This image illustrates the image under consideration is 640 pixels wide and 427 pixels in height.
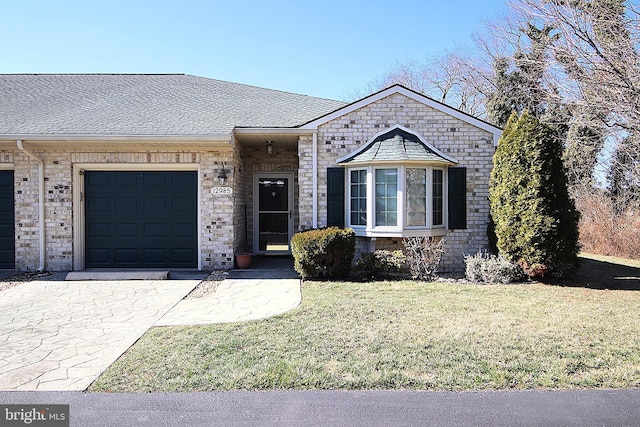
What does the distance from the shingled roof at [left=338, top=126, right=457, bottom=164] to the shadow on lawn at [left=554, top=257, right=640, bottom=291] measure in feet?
12.0

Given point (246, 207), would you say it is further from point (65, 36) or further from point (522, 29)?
point (522, 29)

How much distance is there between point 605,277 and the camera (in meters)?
9.45

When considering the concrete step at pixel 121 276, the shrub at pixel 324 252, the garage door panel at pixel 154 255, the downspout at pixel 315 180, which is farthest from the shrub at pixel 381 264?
the garage door panel at pixel 154 255

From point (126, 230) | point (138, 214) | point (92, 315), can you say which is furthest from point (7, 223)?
point (92, 315)

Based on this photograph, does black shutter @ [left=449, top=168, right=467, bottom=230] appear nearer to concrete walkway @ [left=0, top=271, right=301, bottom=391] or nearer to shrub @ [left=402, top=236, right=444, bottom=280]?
shrub @ [left=402, top=236, right=444, bottom=280]

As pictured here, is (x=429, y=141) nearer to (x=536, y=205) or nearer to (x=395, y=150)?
(x=395, y=150)

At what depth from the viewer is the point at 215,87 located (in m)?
13.1

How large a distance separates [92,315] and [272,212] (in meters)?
6.58

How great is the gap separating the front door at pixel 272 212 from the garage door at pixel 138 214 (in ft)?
7.93

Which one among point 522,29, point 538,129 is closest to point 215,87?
point 538,129

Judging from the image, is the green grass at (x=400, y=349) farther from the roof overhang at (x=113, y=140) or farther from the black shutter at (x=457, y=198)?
the roof overhang at (x=113, y=140)

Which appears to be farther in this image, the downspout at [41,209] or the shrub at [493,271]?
the downspout at [41,209]

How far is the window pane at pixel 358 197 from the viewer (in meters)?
9.65

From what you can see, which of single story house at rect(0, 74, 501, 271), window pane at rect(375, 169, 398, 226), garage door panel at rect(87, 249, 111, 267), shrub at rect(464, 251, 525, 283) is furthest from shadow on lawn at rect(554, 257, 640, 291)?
garage door panel at rect(87, 249, 111, 267)
